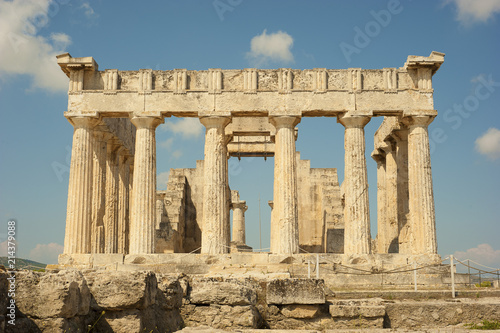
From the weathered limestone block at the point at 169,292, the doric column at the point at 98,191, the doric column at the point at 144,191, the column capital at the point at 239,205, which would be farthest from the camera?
the column capital at the point at 239,205

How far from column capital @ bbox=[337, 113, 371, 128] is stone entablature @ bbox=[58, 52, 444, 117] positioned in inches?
10.2

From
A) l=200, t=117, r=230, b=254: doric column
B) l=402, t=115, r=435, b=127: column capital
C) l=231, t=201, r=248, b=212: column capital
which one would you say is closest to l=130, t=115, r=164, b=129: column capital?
l=200, t=117, r=230, b=254: doric column

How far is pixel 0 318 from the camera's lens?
6.48m

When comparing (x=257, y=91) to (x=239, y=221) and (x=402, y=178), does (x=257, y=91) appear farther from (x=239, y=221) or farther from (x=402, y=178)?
(x=239, y=221)

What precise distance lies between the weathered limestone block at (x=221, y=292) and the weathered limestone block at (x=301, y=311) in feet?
2.15

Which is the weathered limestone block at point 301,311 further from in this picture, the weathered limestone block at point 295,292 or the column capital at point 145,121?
the column capital at point 145,121

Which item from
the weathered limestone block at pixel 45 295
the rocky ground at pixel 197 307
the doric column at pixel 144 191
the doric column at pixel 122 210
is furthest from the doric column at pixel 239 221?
the weathered limestone block at pixel 45 295

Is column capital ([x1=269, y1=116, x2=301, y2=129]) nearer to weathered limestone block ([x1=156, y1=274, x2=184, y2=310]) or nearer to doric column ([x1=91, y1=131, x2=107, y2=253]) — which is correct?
doric column ([x1=91, y1=131, x2=107, y2=253])

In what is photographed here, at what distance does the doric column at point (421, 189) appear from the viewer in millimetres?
22984

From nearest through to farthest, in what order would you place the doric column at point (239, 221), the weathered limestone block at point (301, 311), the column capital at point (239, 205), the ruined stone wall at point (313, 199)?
the weathered limestone block at point (301, 311) → the ruined stone wall at point (313, 199) → the column capital at point (239, 205) → the doric column at point (239, 221)

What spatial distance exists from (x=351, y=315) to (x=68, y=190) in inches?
667

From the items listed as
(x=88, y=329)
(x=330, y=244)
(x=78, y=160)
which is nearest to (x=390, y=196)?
(x=330, y=244)

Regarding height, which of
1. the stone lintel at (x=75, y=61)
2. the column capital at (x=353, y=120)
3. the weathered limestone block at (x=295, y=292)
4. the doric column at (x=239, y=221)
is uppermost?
the stone lintel at (x=75, y=61)

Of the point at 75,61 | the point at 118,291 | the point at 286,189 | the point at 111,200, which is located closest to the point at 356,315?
the point at 118,291
